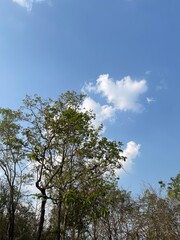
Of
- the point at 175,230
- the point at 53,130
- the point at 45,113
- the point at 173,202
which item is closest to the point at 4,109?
the point at 45,113

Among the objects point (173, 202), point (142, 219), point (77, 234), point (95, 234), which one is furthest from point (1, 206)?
point (142, 219)

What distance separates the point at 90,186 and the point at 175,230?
458 centimetres

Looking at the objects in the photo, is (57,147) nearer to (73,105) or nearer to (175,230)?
(73,105)

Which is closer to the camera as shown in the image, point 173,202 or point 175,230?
point 175,230

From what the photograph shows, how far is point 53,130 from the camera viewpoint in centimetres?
1222

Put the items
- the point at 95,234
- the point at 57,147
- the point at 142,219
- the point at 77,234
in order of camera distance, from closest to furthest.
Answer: the point at 142,219, the point at 57,147, the point at 95,234, the point at 77,234

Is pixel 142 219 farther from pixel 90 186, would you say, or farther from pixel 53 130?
pixel 53 130

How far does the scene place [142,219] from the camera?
264 inches

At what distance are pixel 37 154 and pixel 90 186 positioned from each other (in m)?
2.80

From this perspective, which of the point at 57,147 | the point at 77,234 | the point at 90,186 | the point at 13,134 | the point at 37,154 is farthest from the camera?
the point at 77,234

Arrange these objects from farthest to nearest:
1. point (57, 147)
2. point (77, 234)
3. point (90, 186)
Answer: point (77, 234) < point (57, 147) < point (90, 186)

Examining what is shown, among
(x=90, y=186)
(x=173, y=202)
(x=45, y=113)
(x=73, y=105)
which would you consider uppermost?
(x=73, y=105)

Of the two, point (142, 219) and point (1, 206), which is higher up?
point (1, 206)

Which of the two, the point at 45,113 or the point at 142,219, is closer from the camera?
the point at 142,219
